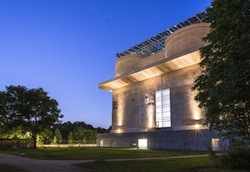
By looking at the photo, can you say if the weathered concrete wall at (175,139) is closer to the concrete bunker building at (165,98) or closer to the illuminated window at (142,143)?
the concrete bunker building at (165,98)

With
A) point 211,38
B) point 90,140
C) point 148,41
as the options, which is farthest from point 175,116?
point 90,140

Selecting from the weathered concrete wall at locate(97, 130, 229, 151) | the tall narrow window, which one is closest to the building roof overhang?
the tall narrow window

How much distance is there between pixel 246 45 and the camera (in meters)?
12.3

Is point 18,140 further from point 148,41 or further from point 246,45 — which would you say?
point 246,45

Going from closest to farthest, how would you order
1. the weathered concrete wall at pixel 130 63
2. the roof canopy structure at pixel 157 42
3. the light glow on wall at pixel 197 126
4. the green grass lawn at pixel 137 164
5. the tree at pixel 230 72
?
the tree at pixel 230 72
the green grass lawn at pixel 137 164
the light glow on wall at pixel 197 126
the roof canopy structure at pixel 157 42
the weathered concrete wall at pixel 130 63

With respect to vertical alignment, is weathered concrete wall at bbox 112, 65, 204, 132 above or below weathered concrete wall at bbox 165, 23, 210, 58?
below

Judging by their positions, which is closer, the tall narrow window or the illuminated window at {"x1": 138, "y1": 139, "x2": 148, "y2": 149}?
the illuminated window at {"x1": 138, "y1": 139, "x2": 148, "y2": 149}

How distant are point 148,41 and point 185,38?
18104 millimetres

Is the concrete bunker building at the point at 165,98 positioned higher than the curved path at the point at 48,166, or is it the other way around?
the concrete bunker building at the point at 165,98

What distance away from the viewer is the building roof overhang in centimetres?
5129

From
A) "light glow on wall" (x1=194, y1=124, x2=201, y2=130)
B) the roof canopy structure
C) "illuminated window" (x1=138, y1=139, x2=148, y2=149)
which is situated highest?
the roof canopy structure

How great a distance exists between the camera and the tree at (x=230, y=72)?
12.6 m

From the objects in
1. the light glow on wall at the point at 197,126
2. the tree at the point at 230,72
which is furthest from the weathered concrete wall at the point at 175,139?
the tree at the point at 230,72

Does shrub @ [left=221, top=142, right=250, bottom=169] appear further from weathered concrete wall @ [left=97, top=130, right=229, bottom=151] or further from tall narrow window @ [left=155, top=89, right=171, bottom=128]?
tall narrow window @ [left=155, top=89, right=171, bottom=128]
